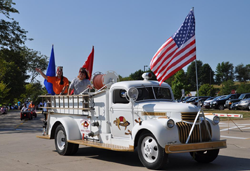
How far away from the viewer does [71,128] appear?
9.74m

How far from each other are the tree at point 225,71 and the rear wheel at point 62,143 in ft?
467

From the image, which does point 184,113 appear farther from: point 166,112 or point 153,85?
point 153,85

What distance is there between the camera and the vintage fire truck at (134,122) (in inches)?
289

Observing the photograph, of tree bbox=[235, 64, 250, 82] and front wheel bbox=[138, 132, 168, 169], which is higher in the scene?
tree bbox=[235, 64, 250, 82]

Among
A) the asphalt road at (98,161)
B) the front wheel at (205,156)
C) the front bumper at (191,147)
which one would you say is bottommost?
the asphalt road at (98,161)

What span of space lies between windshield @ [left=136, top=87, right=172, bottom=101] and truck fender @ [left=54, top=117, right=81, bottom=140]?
2357mm

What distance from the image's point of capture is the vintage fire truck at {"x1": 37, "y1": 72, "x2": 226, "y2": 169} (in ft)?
24.0

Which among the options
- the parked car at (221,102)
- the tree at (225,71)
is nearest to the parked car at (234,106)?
the parked car at (221,102)

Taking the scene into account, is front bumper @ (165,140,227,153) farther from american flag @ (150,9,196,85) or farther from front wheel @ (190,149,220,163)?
american flag @ (150,9,196,85)

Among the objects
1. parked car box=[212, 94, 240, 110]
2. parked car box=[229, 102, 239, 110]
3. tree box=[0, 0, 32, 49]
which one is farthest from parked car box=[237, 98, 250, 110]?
tree box=[0, 0, 32, 49]

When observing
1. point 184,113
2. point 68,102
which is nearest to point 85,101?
point 68,102

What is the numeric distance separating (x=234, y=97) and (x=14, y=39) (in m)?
25.4

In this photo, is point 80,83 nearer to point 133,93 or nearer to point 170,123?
point 133,93

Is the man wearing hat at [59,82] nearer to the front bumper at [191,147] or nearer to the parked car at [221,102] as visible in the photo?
the front bumper at [191,147]
